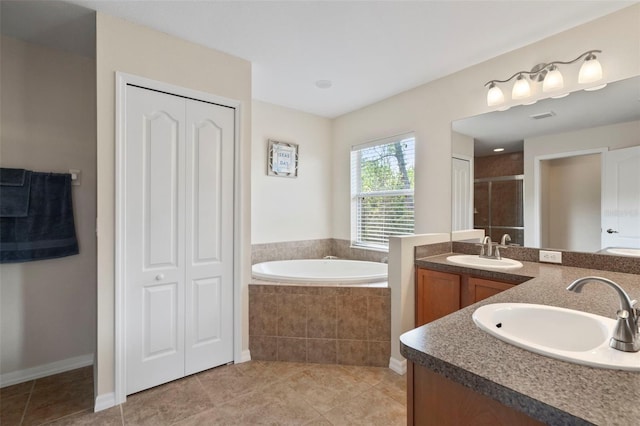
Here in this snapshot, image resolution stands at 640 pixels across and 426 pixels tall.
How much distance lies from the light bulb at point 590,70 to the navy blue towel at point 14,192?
3812 millimetres

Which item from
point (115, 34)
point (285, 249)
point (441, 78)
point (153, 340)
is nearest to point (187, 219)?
point (153, 340)

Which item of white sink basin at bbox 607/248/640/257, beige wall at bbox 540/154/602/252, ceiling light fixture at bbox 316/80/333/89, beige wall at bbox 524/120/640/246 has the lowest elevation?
white sink basin at bbox 607/248/640/257

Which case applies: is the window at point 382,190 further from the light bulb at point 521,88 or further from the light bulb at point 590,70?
the light bulb at point 590,70

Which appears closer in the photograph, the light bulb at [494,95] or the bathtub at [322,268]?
the light bulb at [494,95]

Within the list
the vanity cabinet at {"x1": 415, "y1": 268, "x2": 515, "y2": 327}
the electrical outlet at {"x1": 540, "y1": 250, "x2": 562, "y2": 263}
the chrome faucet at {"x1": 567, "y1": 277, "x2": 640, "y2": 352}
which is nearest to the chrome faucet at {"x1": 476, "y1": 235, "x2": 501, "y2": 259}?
the electrical outlet at {"x1": 540, "y1": 250, "x2": 562, "y2": 263}

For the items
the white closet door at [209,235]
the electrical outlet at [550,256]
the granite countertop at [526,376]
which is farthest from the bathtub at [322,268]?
the granite countertop at [526,376]

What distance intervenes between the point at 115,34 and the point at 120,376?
2.20m

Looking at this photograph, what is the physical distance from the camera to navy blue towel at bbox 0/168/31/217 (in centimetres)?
209

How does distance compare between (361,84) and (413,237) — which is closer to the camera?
(413,237)

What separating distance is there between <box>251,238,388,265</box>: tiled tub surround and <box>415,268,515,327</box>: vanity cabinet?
1098 millimetres

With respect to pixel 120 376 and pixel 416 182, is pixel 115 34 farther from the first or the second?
pixel 416 182

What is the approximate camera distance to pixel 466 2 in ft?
6.02

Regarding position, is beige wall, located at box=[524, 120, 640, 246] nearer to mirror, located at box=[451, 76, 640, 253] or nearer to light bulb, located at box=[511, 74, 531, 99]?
mirror, located at box=[451, 76, 640, 253]

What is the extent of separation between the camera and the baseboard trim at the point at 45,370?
216cm
